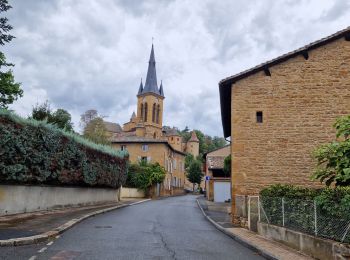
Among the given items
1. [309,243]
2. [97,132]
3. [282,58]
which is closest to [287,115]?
[282,58]

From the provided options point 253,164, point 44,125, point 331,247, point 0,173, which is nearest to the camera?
point 331,247

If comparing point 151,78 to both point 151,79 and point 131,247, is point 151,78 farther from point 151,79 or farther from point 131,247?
point 131,247

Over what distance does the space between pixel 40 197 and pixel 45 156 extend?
2000mm

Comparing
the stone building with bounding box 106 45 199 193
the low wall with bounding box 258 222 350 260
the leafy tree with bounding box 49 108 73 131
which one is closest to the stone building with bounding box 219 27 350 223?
the low wall with bounding box 258 222 350 260

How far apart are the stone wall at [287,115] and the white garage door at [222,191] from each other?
854 inches

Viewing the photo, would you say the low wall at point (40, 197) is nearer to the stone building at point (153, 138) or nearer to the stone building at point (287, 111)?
the stone building at point (287, 111)

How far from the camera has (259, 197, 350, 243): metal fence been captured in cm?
822

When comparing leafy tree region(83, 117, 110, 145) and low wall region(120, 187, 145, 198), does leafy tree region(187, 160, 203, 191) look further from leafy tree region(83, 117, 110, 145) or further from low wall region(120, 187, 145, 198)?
low wall region(120, 187, 145, 198)

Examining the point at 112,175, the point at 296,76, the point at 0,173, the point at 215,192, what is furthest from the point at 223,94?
the point at 215,192

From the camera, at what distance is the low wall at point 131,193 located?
46.6m

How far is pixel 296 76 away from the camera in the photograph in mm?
16906

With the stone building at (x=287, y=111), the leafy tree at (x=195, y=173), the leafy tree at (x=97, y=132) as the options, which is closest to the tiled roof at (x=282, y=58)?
the stone building at (x=287, y=111)

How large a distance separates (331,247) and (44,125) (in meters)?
14.3

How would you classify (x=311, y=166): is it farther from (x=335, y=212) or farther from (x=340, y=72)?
(x=335, y=212)
